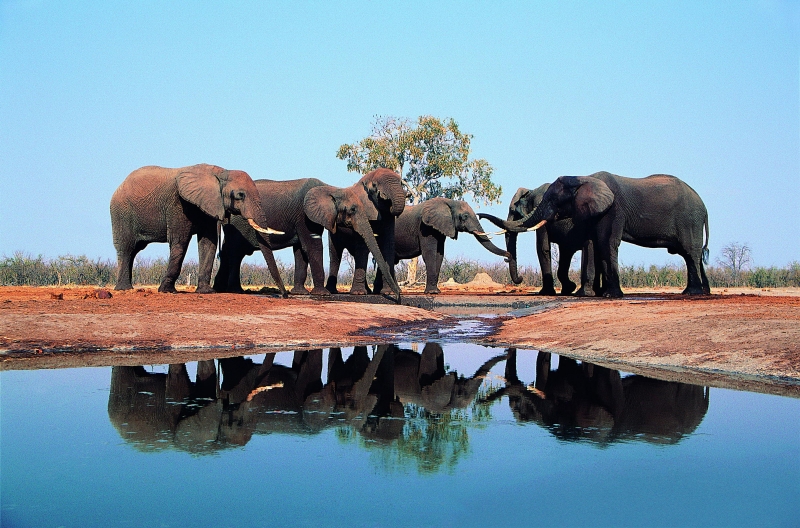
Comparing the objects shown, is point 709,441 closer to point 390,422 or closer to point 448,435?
point 448,435

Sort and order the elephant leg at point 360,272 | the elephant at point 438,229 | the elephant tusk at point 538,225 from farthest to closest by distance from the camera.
Result: the elephant at point 438,229
the elephant tusk at point 538,225
the elephant leg at point 360,272

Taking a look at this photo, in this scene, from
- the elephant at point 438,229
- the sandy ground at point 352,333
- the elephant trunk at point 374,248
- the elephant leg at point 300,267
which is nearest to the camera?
the sandy ground at point 352,333

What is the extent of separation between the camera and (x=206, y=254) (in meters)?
19.5

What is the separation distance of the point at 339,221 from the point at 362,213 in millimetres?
607

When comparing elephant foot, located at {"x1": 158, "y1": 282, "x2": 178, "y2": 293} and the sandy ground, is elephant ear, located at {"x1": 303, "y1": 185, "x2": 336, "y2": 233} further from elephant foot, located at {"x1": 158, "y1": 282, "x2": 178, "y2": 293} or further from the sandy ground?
the sandy ground

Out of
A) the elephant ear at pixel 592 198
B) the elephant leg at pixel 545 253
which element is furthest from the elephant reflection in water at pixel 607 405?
the elephant leg at pixel 545 253

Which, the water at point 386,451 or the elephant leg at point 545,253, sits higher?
the elephant leg at point 545,253

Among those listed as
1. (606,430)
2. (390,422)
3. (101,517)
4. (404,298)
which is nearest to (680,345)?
(606,430)

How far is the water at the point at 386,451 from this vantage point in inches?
187

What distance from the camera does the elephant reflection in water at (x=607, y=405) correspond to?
6598 mm

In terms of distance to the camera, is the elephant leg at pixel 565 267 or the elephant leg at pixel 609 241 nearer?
the elephant leg at pixel 609 241

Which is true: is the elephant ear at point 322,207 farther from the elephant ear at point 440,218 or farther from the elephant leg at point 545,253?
the elephant leg at point 545,253

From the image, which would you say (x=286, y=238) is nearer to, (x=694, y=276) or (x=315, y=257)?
(x=315, y=257)

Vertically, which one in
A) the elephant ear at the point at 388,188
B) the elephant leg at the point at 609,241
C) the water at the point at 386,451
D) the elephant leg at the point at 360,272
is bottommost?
the water at the point at 386,451
